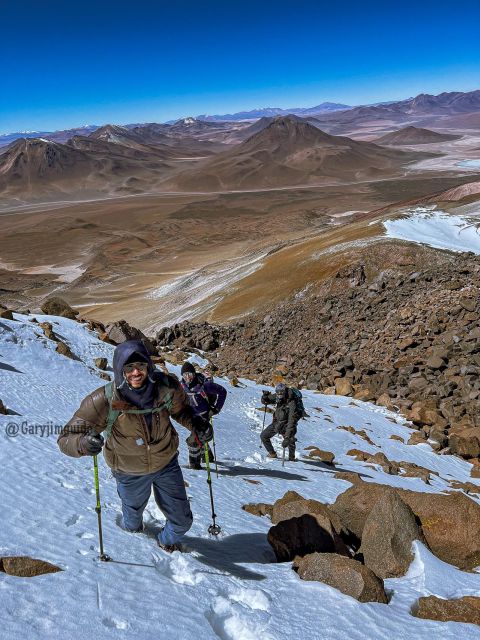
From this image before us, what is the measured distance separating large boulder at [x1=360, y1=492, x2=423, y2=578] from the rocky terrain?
992cm

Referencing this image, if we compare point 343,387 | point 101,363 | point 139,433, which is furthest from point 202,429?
point 343,387

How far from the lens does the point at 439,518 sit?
6238 millimetres

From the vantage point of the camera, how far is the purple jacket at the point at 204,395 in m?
7.70

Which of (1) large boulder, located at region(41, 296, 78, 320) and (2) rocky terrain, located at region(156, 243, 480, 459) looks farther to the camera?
(1) large boulder, located at region(41, 296, 78, 320)

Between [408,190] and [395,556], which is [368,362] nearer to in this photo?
[395,556]

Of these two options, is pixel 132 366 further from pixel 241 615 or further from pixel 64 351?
pixel 64 351

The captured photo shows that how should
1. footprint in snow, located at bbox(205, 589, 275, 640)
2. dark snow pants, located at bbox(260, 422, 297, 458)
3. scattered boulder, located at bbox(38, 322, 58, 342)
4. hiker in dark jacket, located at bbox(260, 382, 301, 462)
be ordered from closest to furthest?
footprint in snow, located at bbox(205, 589, 275, 640) → hiker in dark jacket, located at bbox(260, 382, 301, 462) → dark snow pants, located at bbox(260, 422, 297, 458) → scattered boulder, located at bbox(38, 322, 58, 342)

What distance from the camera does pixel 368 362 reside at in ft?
73.2

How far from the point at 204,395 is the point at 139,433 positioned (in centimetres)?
349

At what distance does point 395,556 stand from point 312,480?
157 inches

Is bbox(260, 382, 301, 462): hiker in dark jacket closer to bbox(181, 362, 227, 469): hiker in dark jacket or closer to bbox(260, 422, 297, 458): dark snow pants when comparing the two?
bbox(260, 422, 297, 458): dark snow pants

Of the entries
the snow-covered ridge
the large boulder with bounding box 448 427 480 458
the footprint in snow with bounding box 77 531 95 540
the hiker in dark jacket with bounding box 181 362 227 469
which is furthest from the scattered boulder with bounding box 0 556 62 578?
the snow-covered ridge

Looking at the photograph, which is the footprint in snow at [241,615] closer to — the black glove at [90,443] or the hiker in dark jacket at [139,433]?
the hiker in dark jacket at [139,433]

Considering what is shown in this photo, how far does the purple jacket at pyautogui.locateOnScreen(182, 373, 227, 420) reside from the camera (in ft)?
25.2
